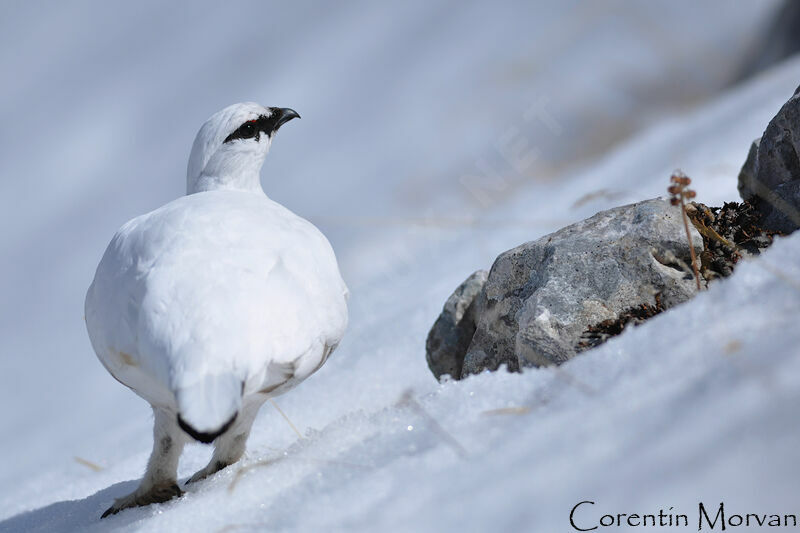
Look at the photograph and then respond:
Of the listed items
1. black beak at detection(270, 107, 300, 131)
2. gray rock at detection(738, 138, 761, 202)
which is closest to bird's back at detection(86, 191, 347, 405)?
black beak at detection(270, 107, 300, 131)

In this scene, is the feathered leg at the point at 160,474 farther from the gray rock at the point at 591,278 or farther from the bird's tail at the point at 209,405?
the gray rock at the point at 591,278

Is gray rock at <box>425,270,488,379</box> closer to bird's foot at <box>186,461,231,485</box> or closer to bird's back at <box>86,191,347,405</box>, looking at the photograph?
bird's back at <box>86,191,347,405</box>

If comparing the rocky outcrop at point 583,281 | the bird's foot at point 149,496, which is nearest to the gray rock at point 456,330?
the rocky outcrop at point 583,281

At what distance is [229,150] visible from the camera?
3.31 metres

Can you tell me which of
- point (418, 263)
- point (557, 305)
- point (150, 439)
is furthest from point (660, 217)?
point (418, 263)

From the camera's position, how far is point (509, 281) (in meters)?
2.75

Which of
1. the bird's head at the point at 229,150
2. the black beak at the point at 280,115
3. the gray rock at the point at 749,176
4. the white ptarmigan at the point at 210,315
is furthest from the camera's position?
the black beak at the point at 280,115

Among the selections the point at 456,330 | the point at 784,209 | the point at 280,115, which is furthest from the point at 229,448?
the point at 784,209

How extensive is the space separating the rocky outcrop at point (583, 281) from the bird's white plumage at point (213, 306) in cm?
59

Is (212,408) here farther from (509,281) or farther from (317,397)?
(317,397)

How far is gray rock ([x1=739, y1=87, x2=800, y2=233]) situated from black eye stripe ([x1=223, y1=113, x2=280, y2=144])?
2.03m

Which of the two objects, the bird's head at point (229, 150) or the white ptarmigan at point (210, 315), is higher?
the bird's head at point (229, 150)

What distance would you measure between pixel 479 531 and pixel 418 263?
18.2ft

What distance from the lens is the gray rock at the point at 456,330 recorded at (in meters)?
3.10
